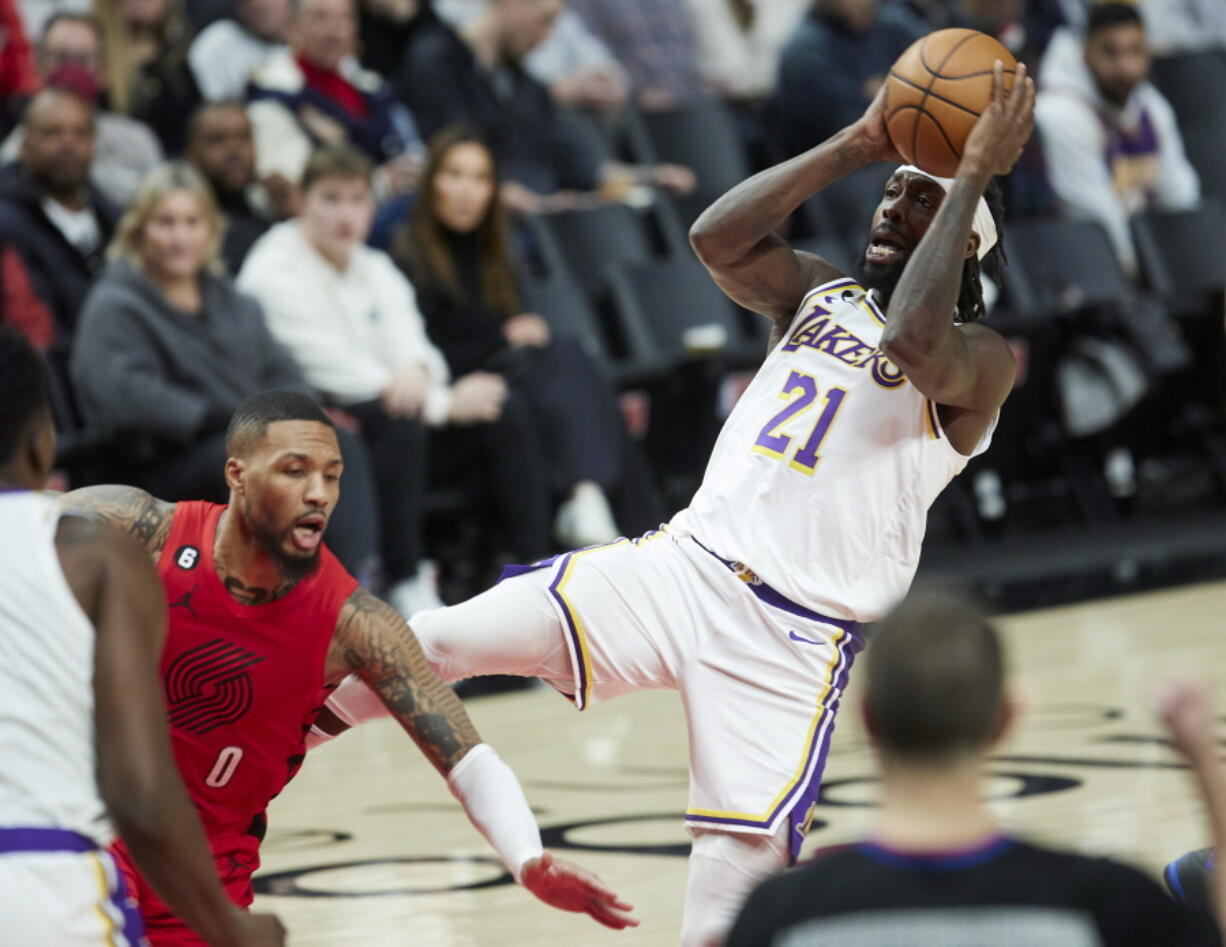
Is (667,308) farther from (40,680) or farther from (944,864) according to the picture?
(944,864)

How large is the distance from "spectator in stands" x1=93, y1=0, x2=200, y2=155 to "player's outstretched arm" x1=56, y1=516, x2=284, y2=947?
252 inches

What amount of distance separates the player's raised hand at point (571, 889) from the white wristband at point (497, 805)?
5 cm

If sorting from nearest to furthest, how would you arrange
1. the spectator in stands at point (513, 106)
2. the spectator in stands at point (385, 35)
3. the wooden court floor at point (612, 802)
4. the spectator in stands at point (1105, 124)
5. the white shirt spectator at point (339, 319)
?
the wooden court floor at point (612, 802) → the white shirt spectator at point (339, 319) → the spectator in stands at point (513, 106) → the spectator in stands at point (385, 35) → the spectator in stands at point (1105, 124)

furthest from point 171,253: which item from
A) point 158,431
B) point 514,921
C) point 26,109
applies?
point 514,921

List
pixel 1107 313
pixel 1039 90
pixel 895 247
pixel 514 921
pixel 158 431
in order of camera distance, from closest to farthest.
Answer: pixel 895 247 < pixel 514 921 < pixel 158 431 < pixel 1107 313 < pixel 1039 90

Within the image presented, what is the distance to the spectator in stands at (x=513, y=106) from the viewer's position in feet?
29.7

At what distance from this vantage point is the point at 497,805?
3387 mm

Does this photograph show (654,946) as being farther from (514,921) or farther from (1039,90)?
(1039,90)

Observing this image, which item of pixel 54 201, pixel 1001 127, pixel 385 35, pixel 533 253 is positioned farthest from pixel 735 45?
pixel 1001 127

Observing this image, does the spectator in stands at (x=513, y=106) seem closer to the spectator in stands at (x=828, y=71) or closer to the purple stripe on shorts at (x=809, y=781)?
the spectator in stands at (x=828, y=71)

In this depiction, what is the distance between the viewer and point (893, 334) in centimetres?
355

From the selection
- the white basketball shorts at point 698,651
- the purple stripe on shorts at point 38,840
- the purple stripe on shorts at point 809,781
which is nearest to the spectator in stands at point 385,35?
the white basketball shorts at point 698,651

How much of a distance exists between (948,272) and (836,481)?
469 mm

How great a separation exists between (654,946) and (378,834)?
4.59ft
